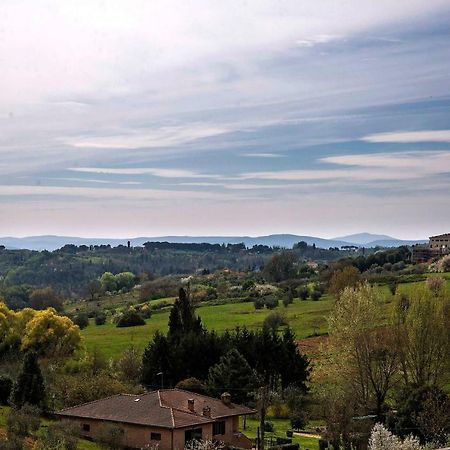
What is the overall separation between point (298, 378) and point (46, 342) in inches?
902

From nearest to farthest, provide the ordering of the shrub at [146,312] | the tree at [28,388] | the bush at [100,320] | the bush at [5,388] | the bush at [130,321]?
the tree at [28,388]
the bush at [5,388]
the bush at [130,321]
the shrub at [146,312]
the bush at [100,320]

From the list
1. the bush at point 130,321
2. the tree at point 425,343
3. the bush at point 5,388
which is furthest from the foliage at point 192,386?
the bush at point 130,321

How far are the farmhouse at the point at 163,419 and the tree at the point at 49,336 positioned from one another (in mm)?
22943

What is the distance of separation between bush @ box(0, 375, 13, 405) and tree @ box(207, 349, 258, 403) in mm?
14190

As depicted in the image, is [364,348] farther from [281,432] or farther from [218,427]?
[218,427]

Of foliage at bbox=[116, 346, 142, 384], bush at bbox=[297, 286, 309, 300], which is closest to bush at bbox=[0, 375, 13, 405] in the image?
foliage at bbox=[116, 346, 142, 384]

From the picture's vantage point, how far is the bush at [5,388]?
159 feet

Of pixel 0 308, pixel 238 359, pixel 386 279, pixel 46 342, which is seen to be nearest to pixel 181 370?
pixel 238 359

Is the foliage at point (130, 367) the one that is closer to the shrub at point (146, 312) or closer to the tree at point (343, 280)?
the tree at point (343, 280)

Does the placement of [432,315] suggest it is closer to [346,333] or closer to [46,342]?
[346,333]

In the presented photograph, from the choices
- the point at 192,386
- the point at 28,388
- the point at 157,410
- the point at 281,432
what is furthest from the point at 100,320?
the point at 157,410

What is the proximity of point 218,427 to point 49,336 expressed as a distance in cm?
2878

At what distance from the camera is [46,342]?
66.9 m

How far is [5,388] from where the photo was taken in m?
48.6
